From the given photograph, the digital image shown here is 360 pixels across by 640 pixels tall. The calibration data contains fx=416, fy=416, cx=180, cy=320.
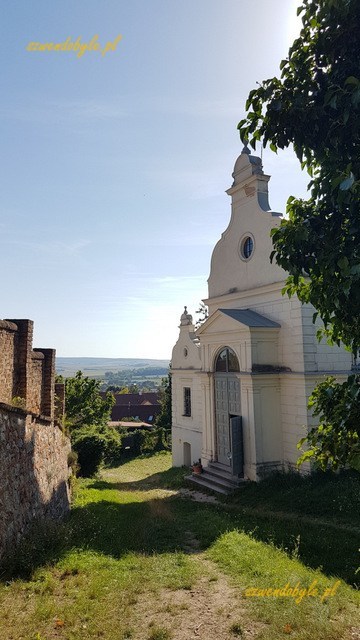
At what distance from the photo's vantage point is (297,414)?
14.3 metres

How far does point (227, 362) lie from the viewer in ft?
54.1

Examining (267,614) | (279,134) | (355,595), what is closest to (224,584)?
(267,614)

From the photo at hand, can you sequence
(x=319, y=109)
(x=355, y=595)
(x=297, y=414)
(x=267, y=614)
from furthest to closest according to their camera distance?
(x=297, y=414) → (x=355, y=595) → (x=267, y=614) → (x=319, y=109)

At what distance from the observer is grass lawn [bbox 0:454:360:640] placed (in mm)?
5293

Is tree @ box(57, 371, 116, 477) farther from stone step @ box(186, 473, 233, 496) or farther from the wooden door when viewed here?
the wooden door

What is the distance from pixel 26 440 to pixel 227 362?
9465 mm

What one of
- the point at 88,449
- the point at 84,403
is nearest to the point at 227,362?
the point at 88,449

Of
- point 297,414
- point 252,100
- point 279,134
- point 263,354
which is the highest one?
point 252,100

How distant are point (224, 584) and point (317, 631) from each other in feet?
6.83

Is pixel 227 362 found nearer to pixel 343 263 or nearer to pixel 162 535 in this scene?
pixel 162 535

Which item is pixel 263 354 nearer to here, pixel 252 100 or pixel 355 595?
pixel 355 595

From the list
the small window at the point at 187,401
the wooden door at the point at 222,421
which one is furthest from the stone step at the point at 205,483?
the small window at the point at 187,401

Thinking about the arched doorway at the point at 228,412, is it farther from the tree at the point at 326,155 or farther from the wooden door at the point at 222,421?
the tree at the point at 326,155

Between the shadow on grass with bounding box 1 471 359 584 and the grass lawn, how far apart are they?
0.03 m
